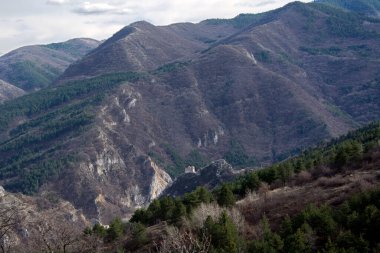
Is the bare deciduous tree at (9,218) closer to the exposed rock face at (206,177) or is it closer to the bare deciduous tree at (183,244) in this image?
the bare deciduous tree at (183,244)

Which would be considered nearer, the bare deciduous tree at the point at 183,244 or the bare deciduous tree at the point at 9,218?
the bare deciduous tree at the point at 183,244

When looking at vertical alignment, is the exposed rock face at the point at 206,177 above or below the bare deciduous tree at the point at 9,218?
below

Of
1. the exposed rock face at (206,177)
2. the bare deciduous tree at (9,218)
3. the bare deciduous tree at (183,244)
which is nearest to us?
the bare deciduous tree at (183,244)

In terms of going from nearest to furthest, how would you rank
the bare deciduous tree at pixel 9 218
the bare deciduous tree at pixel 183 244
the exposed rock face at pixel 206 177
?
the bare deciduous tree at pixel 183 244 → the bare deciduous tree at pixel 9 218 → the exposed rock face at pixel 206 177

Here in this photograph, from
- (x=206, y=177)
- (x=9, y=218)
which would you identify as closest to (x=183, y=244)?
(x=9, y=218)

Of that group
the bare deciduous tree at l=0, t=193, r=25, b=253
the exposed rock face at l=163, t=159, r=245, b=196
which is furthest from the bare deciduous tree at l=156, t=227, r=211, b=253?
the exposed rock face at l=163, t=159, r=245, b=196

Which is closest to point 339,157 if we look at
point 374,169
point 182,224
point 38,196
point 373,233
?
point 374,169

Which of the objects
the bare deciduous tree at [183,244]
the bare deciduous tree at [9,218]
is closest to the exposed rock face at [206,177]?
the bare deciduous tree at [183,244]

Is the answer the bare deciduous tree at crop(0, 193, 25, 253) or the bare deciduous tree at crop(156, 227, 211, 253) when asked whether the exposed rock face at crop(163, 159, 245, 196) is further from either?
the bare deciduous tree at crop(0, 193, 25, 253)

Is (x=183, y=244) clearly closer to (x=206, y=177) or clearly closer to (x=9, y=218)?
(x=9, y=218)

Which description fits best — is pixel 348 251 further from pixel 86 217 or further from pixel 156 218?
pixel 86 217
